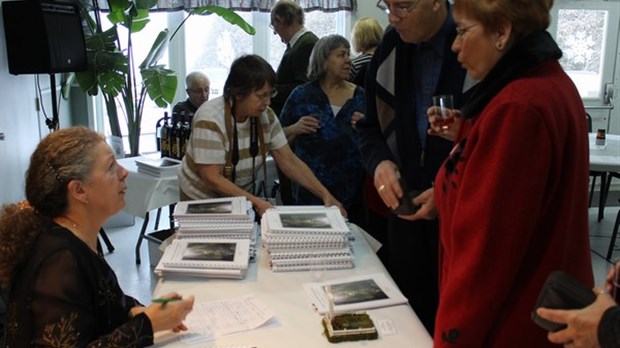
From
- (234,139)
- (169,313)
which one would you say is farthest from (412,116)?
(169,313)

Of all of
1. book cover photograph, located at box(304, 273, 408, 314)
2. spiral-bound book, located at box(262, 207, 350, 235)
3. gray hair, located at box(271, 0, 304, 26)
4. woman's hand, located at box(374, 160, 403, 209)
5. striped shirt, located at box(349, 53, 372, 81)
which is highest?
gray hair, located at box(271, 0, 304, 26)

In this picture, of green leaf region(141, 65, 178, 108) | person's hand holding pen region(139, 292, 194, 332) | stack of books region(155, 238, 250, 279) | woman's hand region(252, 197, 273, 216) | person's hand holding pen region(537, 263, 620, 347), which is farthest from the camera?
green leaf region(141, 65, 178, 108)

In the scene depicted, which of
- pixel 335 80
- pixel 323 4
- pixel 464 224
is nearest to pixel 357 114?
pixel 335 80

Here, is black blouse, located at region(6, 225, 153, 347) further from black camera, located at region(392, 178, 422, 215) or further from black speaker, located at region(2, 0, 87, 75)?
black speaker, located at region(2, 0, 87, 75)

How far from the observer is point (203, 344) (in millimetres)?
1387

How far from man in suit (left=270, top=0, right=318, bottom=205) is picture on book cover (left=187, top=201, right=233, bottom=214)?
1.66 metres

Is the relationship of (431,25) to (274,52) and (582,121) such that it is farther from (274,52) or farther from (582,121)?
(274,52)

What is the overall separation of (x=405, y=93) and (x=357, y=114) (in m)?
1.12

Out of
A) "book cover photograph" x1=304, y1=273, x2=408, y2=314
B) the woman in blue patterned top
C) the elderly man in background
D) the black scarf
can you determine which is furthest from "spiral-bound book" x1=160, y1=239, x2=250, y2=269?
the elderly man in background

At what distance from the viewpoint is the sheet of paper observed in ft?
4.72

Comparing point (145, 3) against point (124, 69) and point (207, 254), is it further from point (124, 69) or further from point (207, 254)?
point (207, 254)

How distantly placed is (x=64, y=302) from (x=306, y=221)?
921 mm

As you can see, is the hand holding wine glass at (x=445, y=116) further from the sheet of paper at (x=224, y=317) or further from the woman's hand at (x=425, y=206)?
the sheet of paper at (x=224, y=317)

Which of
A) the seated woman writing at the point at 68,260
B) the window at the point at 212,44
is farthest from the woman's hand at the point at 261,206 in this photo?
the window at the point at 212,44
